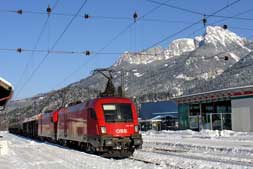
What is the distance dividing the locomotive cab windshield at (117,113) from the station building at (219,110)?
74.8 feet

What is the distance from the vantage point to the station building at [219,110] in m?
43.1

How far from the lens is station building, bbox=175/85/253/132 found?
4306cm

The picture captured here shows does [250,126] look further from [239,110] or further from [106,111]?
[106,111]

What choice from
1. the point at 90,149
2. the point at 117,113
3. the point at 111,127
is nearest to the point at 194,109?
the point at 90,149

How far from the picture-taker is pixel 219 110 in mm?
51406

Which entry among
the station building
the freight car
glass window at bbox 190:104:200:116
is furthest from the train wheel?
glass window at bbox 190:104:200:116

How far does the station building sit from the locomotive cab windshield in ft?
74.8

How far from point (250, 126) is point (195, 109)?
10849mm

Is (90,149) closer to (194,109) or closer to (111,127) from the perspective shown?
(111,127)

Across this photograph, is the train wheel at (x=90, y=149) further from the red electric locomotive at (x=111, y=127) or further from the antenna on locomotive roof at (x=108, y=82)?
the antenna on locomotive roof at (x=108, y=82)

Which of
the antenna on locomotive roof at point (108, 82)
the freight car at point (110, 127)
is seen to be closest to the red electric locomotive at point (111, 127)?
the freight car at point (110, 127)

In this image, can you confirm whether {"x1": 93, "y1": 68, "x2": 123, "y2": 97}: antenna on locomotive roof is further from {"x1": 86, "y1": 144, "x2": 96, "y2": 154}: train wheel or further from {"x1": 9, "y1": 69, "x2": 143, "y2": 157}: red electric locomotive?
{"x1": 86, "y1": 144, "x2": 96, "y2": 154}: train wheel

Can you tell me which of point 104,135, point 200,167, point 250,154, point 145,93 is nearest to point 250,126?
point 250,154

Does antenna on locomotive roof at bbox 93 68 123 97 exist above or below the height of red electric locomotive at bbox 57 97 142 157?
above
